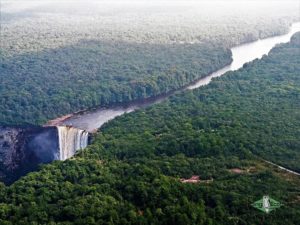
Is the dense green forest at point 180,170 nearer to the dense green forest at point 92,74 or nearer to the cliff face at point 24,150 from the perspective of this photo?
the cliff face at point 24,150


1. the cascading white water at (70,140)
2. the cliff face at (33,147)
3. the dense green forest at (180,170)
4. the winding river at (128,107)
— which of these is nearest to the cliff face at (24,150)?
the cliff face at (33,147)

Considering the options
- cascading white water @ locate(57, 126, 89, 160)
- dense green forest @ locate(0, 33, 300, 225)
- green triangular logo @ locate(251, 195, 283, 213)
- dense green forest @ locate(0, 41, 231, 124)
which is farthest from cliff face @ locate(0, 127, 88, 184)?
green triangular logo @ locate(251, 195, 283, 213)

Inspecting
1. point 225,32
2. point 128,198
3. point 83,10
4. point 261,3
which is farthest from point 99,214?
point 261,3

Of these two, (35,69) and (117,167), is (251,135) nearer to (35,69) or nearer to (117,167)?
(117,167)

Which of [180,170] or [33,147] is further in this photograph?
[33,147]

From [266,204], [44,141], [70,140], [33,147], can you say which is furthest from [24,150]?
[266,204]

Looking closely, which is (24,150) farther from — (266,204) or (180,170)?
(266,204)
